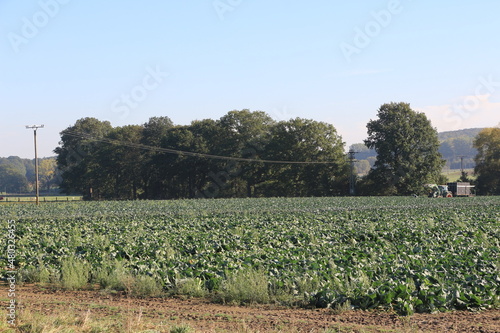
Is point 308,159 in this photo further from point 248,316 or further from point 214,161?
point 248,316

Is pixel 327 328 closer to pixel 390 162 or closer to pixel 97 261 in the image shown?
pixel 97 261

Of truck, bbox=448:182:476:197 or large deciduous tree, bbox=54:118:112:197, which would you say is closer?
truck, bbox=448:182:476:197

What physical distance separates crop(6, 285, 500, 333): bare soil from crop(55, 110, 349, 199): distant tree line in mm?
76419

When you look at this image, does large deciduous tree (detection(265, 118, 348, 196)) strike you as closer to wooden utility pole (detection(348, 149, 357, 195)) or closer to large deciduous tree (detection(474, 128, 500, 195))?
wooden utility pole (detection(348, 149, 357, 195))

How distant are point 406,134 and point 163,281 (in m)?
76.7

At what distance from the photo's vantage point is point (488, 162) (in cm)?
9119

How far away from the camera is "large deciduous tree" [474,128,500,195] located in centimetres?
8906

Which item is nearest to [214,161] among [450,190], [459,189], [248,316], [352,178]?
[352,178]

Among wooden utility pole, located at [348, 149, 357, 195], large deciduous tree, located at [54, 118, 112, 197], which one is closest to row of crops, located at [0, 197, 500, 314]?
wooden utility pole, located at [348, 149, 357, 195]

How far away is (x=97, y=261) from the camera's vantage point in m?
15.4

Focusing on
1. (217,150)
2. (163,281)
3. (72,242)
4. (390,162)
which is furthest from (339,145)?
(163,281)

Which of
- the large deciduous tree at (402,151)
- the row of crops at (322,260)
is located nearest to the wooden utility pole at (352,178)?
the large deciduous tree at (402,151)

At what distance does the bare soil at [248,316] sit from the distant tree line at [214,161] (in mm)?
76419

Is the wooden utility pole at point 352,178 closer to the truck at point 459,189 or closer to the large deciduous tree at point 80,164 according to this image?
the truck at point 459,189
